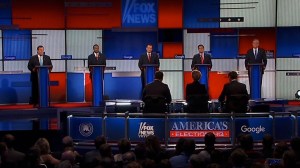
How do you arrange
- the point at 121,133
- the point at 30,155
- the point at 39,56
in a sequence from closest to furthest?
the point at 30,155
the point at 121,133
the point at 39,56

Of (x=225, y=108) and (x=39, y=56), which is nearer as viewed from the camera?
(x=225, y=108)

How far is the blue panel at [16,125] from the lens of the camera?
498 inches

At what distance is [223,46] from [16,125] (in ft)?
24.9

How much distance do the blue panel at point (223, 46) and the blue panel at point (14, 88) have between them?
5.53 metres

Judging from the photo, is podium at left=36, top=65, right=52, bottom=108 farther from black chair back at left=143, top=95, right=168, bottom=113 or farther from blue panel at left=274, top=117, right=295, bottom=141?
blue panel at left=274, top=117, right=295, bottom=141

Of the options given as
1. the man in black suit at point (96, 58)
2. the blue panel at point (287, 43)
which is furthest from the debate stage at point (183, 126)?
the blue panel at point (287, 43)

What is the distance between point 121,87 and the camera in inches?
726

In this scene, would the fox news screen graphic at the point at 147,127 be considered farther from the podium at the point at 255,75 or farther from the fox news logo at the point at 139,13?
the fox news logo at the point at 139,13

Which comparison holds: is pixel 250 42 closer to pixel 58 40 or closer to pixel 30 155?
pixel 58 40

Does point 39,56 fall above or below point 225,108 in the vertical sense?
above

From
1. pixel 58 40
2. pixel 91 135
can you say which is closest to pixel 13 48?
pixel 58 40

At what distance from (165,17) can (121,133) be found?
8.14m

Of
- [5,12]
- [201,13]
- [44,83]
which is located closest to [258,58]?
[201,13]

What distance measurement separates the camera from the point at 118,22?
18.6 metres
